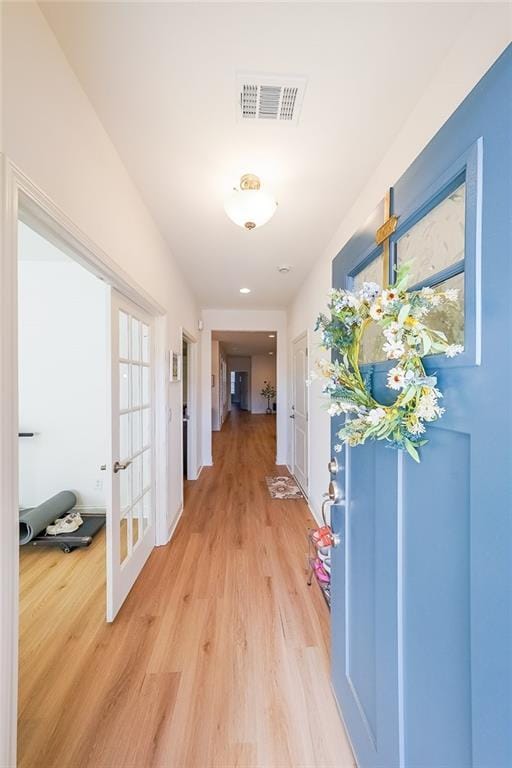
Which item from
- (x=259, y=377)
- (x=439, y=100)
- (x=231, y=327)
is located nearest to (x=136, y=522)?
(x=439, y=100)

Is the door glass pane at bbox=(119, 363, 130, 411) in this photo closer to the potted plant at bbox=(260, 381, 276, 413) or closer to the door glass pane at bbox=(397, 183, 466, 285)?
the door glass pane at bbox=(397, 183, 466, 285)

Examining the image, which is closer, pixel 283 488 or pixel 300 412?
pixel 283 488

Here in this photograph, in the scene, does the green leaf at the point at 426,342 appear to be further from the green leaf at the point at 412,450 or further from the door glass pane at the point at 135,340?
the door glass pane at the point at 135,340

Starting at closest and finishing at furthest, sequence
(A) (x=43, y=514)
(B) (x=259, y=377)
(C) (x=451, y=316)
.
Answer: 1. (C) (x=451, y=316)
2. (A) (x=43, y=514)
3. (B) (x=259, y=377)

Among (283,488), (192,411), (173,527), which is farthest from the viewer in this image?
(192,411)

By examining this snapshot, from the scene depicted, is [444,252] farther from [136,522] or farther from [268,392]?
[268,392]

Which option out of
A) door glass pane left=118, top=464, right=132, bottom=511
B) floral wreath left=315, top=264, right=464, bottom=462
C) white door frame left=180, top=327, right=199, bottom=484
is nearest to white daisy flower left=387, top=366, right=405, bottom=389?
floral wreath left=315, top=264, right=464, bottom=462

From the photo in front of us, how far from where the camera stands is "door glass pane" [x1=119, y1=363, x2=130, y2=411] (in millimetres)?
1983

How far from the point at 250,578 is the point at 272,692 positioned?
0.83 meters

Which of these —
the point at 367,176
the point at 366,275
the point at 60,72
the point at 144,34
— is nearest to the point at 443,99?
the point at 367,176

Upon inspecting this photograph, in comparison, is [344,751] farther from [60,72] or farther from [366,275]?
[60,72]

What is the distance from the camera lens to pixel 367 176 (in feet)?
5.86

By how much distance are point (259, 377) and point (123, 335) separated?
11451mm

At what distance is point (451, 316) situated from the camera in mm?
713
